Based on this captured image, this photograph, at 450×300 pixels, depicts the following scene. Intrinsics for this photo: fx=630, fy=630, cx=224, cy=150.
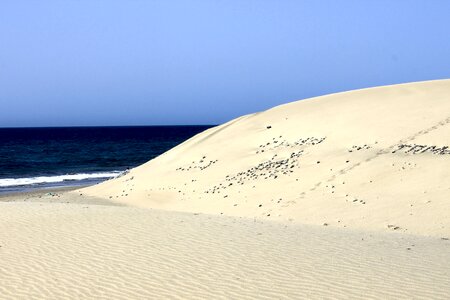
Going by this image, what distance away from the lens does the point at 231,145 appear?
24969mm

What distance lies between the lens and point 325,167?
750 inches

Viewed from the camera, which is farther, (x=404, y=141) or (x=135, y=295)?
(x=404, y=141)

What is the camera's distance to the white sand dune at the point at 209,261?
786cm

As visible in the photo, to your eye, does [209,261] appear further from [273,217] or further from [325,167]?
[325,167]

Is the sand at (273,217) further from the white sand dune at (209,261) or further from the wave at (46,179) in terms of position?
the wave at (46,179)

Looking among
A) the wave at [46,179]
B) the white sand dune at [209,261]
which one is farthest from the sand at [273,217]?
the wave at [46,179]

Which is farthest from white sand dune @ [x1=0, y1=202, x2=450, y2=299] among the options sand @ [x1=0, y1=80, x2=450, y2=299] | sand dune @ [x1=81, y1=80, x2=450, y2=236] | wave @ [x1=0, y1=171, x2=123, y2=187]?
wave @ [x1=0, y1=171, x2=123, y2=187]

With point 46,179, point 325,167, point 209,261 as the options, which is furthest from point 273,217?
point 46,179

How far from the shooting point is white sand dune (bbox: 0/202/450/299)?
7859 mm

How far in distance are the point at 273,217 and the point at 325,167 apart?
358 centimetres

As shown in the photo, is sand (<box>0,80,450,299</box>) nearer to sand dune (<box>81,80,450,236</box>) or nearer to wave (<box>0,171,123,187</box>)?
sand dune (<box>81,80,450,236</box>)

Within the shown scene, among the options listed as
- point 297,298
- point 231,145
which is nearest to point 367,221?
point 297,298

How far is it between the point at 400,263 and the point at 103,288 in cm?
428

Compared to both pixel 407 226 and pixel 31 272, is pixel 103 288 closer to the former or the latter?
pixel 31 272
